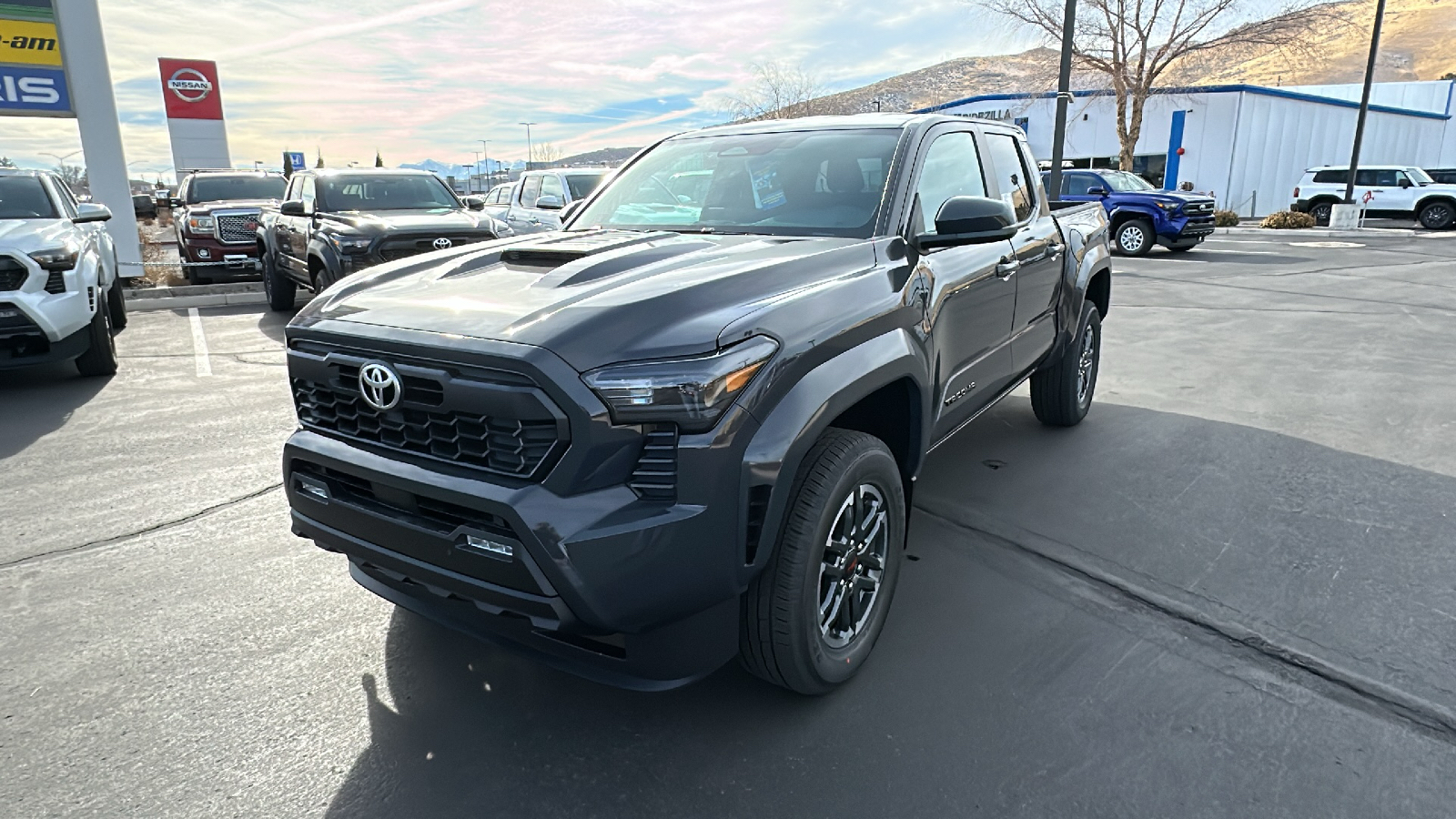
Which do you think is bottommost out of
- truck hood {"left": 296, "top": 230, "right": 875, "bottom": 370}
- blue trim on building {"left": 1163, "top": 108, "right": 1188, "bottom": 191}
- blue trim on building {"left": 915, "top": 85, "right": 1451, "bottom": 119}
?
truck hood {"left": 296, "top": 230, "right": 875, "bottom": 370}

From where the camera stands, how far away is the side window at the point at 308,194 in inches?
365

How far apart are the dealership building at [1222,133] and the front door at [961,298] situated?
32.4 metres

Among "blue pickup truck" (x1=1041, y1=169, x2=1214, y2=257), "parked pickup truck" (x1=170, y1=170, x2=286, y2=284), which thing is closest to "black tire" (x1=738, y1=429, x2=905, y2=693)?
"parked pickup truck" (x1=170, y1=170, x2=286, y2=284)

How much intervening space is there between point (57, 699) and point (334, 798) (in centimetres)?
116

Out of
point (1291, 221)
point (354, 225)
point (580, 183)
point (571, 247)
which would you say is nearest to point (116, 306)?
point (354, 225)

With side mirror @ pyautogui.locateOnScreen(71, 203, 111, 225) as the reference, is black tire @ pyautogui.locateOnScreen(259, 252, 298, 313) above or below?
below

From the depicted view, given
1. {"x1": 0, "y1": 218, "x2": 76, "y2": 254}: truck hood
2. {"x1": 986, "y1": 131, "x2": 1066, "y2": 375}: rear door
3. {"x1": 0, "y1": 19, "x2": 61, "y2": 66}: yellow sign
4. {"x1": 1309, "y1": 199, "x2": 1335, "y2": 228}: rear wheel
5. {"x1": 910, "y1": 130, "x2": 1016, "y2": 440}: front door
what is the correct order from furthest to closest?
{"x1": 1309, "y1": 199, "x2": 1335, "y2": 228}: rear wheel, {"x1": 0, "y1": 19, "x2": 61, "y2": 66}: yellow sign, {"x1": 0, "y1": 218, "x2": 76, "y2": 254}: truck hood, {"x1": 986, "y1": 131, "x2": 1066, "y2": 375}: rear door, {"x1": 910, "y1": 130, "x2": 1016, "y2": 440}: front door

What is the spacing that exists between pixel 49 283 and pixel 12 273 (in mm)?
245

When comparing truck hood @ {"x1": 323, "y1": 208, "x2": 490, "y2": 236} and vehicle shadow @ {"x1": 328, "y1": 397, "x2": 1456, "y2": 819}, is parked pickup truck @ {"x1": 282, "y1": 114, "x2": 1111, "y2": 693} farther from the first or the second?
truck hood @ {"x1": 323, "y1": 208, "x2": 490, "y2": 236}

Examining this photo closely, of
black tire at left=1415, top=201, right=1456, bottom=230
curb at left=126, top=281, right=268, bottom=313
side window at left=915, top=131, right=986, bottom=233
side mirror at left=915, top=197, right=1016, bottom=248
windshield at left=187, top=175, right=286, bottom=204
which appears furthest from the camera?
black tire at left=1415, top=201, right=1456, bottom=230

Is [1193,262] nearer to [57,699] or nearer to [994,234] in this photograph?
[994,234]

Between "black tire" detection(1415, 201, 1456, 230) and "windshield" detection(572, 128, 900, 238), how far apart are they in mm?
28896

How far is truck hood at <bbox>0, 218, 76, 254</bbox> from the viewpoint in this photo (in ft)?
21.0

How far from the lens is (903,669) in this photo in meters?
2.91
